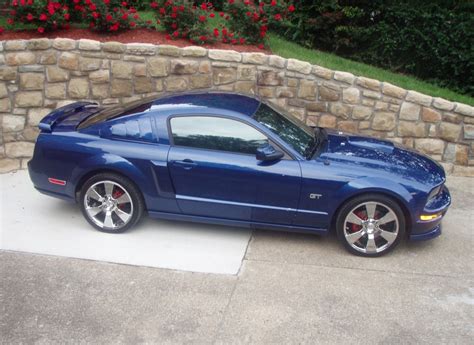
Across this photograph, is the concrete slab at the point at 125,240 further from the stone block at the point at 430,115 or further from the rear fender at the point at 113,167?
the stone block at the point at 430,115

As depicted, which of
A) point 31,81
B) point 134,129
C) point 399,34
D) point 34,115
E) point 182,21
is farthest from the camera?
point 399,34

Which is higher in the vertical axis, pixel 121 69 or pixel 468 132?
pixel 121 69

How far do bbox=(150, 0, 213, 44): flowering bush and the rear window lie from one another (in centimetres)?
263

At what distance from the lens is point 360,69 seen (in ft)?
27.3

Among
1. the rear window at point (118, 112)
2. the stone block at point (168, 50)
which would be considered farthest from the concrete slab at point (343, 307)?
the stone block at point (168, 50)

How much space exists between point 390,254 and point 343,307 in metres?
1.15

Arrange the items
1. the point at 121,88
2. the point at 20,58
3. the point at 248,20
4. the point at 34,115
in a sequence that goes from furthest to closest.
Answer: the point at 248,20, the point at 121,88, the point at 34,115, the point at 20,58

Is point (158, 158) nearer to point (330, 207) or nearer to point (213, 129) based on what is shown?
point (213, 129)

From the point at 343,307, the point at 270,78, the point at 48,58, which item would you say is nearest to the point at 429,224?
the point at 343,307

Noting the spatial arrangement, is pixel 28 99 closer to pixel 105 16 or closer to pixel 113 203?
pixel 105 16

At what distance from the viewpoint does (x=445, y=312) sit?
165 inches

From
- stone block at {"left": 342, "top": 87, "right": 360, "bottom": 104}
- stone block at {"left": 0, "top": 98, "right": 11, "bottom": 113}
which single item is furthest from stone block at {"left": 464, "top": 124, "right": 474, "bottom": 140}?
stone block at {"left": 0, "top": 98, "right": 11, "bottom": 113}

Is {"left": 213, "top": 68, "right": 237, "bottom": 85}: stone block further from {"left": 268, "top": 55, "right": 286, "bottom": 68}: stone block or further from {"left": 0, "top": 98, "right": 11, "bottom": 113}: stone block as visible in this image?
{"left": 0, "top": 98, "right": 11, "bottom": 113}: stone block

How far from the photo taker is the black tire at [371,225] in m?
4.84
